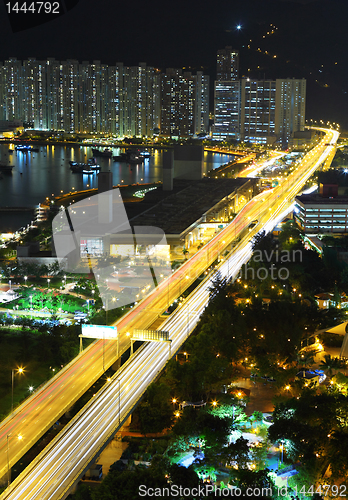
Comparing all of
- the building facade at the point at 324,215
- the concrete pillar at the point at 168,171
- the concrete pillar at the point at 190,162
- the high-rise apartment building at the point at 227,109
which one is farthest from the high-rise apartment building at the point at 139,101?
the building facade at the point at 324,215

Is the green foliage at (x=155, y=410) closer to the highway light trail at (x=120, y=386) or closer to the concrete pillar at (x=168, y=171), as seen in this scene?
the highway light trail at (x=120, y=386)

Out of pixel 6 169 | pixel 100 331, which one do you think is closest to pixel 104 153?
pixel 6 169

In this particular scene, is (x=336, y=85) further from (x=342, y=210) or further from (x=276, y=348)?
(x=276, y=348)

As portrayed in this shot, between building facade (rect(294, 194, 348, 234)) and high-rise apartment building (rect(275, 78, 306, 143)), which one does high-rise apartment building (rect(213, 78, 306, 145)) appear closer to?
high-rise apartment building (rect(275, 78, 306, 143))

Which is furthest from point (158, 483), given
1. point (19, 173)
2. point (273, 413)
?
point (19, 173)

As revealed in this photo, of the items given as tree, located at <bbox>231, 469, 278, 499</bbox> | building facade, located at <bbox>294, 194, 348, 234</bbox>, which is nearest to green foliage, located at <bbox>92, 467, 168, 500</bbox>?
tree, located at <bbox>231, 469, 278, 499</bbox>

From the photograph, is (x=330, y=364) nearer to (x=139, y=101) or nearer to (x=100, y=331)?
(x=100, y=331)
